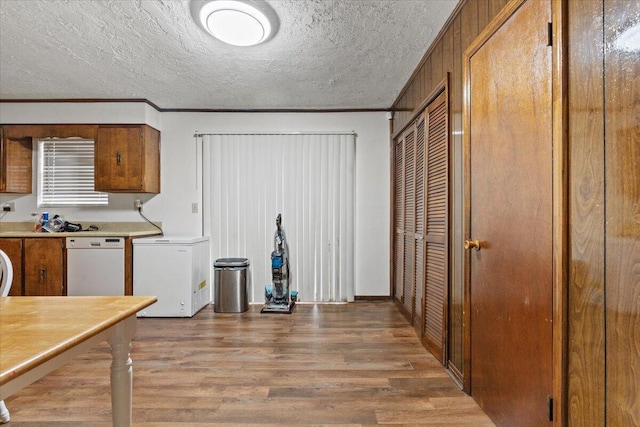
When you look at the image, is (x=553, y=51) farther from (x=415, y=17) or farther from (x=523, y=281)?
(x=415, y=17)

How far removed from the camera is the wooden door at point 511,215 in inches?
Answer: 52.2

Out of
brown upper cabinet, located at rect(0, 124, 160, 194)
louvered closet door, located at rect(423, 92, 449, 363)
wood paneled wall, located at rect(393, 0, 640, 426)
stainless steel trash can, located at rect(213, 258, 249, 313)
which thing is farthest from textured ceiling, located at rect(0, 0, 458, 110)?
stainless steel trash can, located at rect(213, 258, 249, 313)

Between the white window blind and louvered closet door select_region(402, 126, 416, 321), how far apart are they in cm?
368

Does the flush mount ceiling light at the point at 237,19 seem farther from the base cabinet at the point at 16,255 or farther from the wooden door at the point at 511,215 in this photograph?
the base cabinet at the point at 16,255

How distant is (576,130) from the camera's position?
117 centimetres

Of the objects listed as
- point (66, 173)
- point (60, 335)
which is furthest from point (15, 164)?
point (60, 335)

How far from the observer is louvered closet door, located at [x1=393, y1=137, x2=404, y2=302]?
3.80 meters

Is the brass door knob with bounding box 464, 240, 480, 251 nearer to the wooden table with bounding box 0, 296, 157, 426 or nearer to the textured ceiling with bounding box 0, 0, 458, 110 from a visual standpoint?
the textured ceiling with bounding box 0, 0, 458, 110

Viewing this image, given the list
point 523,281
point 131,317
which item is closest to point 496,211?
point 523,281

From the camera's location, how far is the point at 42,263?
3621 mm

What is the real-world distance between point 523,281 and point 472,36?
4.64 feet

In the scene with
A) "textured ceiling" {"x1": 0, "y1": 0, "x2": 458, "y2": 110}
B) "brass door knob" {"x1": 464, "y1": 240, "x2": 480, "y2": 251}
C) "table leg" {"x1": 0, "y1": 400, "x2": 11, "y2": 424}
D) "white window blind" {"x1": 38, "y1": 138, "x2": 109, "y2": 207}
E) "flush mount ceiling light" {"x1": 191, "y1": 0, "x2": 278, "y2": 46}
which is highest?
"textured ceiling" {"x1": 0, "y1": 0, "x2": 458, "y2": 110}

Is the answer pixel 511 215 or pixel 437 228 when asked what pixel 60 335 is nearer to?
pixel 511 215

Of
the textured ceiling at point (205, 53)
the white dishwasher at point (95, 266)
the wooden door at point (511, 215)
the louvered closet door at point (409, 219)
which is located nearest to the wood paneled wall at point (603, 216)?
the wooden door at point (511, 215)
